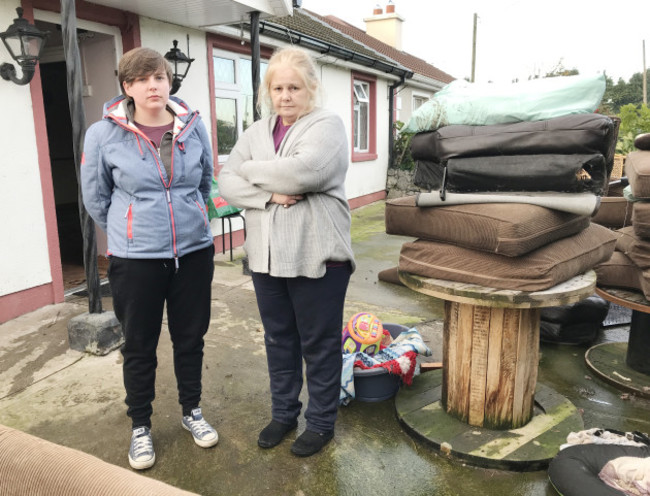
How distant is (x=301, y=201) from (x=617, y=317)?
3.38 metres

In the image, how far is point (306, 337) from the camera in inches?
96.3

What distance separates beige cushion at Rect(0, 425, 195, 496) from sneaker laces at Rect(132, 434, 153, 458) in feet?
3.26

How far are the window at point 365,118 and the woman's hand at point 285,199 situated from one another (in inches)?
366

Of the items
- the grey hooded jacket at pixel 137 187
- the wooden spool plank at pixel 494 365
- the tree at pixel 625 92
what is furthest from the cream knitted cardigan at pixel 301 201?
the tree at pixel 625 92

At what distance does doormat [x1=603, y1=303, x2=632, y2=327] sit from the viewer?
14.0 feet

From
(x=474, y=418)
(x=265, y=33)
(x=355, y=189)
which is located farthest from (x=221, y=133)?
(x=474, y=418)

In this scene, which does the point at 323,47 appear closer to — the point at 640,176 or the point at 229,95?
the point at 229,95

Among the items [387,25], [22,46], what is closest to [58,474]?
[22,46]

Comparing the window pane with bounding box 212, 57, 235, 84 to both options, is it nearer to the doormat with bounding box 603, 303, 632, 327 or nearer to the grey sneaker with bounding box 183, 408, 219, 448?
the grey sneaker with bounding box 183, 408, 219, 448

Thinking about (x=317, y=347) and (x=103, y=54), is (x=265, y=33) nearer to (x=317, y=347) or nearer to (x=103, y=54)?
(x=103, y=54)

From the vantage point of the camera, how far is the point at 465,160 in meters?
2.58

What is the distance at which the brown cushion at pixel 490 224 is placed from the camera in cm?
223

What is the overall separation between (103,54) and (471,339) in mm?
4996

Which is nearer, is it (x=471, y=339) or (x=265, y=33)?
(x=471, y=339)
